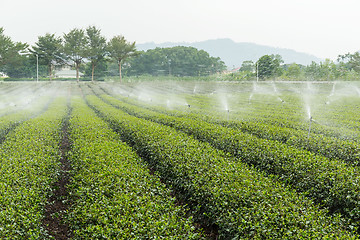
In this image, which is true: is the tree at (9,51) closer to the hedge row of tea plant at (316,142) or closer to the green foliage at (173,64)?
the green foliage at (173,64)

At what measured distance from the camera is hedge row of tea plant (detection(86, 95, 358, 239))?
500 centimetres

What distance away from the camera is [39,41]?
249 ft

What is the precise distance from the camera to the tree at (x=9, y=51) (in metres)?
68.5

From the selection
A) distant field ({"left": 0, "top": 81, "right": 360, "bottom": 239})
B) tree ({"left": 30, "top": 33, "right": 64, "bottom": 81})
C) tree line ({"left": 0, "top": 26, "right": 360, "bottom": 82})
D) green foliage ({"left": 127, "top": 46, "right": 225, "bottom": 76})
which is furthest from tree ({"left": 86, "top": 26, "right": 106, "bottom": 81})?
distant field ({"left": 0, "top": 81, "right": 360, "bottom": 239})

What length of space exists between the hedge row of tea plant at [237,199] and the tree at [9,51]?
7377 cm

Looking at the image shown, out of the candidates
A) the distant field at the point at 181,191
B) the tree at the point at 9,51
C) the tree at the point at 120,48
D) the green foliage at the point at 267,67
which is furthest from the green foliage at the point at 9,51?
the distant field at the point at 181,191

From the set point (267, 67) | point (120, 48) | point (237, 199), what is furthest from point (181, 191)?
point (267, 67)

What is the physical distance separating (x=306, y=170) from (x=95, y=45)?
80119mm

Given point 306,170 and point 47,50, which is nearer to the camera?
point 306,170

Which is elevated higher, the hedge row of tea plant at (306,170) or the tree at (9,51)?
the tree at (9,51)

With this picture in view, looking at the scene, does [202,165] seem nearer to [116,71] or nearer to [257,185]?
[257,185]

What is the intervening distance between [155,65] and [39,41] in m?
46.8

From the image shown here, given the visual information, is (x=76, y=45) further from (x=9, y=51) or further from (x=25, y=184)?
(x=25, y=184)

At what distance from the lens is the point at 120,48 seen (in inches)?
2908
